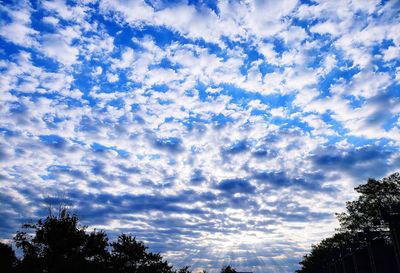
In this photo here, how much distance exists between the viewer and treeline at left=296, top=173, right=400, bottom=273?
2836 cm

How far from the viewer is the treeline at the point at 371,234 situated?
1117 inches

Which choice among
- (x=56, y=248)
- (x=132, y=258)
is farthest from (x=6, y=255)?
(x=56, y=248)

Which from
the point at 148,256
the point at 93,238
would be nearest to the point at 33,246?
the point at 93,238

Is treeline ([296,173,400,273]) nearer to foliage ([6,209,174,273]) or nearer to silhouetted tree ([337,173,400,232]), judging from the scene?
silhouetted tree ([337,173,400,232])

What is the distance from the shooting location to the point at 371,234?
36.0 metres

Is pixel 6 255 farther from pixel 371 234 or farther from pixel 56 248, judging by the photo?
pixel 371 234

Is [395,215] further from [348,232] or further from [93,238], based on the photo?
[348,232]

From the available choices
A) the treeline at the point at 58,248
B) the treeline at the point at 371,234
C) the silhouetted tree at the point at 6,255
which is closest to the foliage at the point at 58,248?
the treeline at the point at 58,248

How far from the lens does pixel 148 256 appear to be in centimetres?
4066

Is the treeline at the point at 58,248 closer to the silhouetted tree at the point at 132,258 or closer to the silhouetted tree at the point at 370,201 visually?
the silhouetted tree at the point at 132,258

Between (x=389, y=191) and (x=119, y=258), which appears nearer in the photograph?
(x=119, y=258)

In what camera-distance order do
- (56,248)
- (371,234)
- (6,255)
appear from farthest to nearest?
(6,255) < (371,234) < (56,248)

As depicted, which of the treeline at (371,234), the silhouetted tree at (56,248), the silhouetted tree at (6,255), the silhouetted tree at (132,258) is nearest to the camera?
the silhouetted tree at (56,248)

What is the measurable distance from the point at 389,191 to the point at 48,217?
172ft
